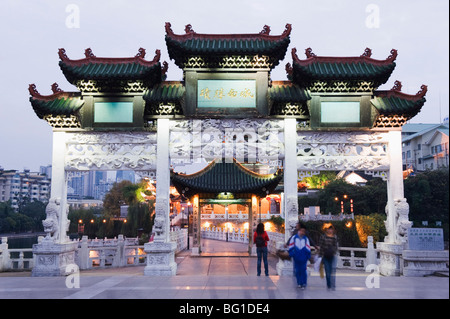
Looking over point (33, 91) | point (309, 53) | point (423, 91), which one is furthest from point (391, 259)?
point (33, 91)

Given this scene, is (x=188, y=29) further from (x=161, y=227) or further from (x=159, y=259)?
(x=159, y=259)

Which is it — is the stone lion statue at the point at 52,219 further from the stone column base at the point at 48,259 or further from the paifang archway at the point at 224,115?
the stone column base at the point at 48,259

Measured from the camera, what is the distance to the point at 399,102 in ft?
41.2

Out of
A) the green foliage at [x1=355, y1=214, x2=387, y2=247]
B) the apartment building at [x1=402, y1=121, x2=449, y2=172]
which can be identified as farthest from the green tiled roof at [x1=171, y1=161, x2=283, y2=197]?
the apartment building at [x1=402, y1=121, x2=449, y2=172]

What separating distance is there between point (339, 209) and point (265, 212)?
30.7 feet

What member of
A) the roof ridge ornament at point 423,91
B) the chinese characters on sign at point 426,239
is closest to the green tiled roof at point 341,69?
the roof ridge ornament at point 423,91

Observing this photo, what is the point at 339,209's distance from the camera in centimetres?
4341

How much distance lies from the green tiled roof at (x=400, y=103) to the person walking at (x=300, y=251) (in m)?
5.63

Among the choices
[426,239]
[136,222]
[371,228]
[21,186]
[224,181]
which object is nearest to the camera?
[426,239]

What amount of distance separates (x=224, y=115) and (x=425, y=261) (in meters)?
7.20

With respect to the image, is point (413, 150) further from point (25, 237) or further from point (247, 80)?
point (25, 237)

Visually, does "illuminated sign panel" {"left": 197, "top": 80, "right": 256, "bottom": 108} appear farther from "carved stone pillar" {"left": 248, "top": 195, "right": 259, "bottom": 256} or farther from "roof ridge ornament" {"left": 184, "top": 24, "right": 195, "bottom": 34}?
"carved stone pillar" {"left": 248, "top": 195, "right": 259, "bottom": 256}

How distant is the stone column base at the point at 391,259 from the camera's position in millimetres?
12008
